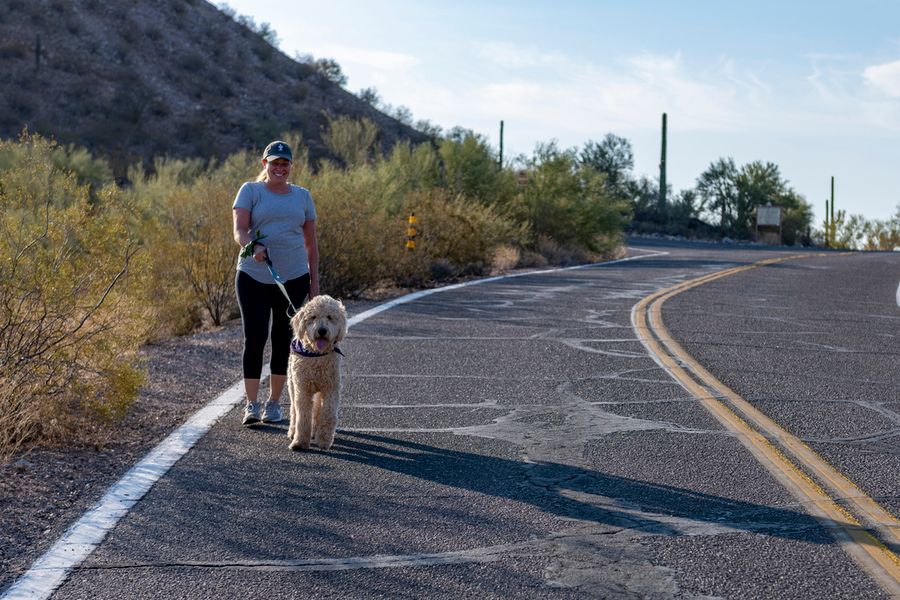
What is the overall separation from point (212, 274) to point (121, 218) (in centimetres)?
602

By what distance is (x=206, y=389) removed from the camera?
33.9 feet

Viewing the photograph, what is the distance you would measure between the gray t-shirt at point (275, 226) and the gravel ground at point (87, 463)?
129 cm

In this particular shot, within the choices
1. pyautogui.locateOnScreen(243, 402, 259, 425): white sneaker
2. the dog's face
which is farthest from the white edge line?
the dog's face

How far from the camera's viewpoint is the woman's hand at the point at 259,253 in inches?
338

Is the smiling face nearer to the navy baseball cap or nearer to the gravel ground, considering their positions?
the navy baseball cap

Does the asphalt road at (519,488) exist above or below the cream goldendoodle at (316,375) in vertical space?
below

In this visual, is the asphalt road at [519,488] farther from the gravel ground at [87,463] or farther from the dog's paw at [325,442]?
the gravel ground at [87,463]

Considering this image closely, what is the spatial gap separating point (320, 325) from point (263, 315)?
4.61ft

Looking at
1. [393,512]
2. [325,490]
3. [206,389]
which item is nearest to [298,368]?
[325,490]

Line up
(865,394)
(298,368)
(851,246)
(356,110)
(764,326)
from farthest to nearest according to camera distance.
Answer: (851,246), (356,110), (764,326), (865,394), (298,368)

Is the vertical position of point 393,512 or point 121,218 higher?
point 121,218

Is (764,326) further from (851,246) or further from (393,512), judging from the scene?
(851,246)

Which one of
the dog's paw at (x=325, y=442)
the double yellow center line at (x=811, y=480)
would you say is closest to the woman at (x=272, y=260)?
the dog's paw at (x=325, y=442)

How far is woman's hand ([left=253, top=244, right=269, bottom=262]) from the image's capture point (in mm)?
8578
